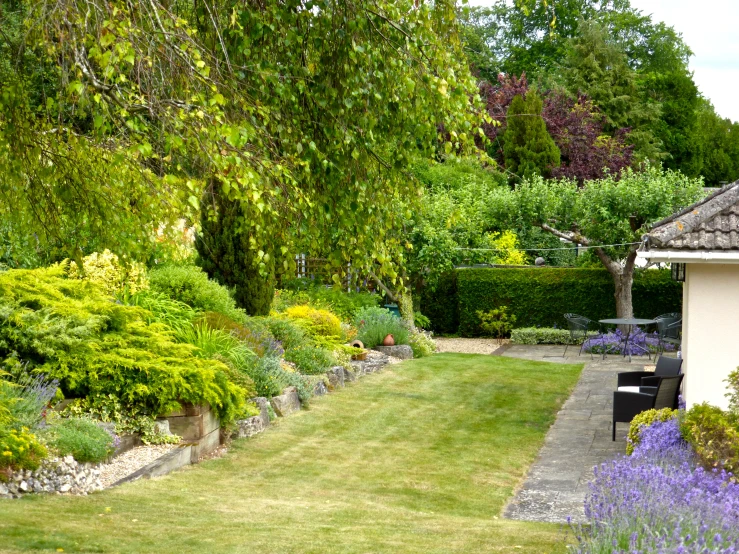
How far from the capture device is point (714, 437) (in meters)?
7.32

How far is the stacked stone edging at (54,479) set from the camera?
7.02 metres

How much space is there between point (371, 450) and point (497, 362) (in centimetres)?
889

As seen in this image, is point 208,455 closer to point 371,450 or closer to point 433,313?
point 371,450

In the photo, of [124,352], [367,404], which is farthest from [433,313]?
[124,352]

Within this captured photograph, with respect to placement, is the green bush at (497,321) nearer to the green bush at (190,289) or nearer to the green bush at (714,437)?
the green bush at (190,289)

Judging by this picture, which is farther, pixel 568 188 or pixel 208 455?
pixel 568 188

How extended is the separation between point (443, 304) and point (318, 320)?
9.22 meters

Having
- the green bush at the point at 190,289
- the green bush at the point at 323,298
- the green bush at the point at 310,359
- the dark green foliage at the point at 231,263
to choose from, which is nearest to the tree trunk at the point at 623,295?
the green bush at the point at 323,298

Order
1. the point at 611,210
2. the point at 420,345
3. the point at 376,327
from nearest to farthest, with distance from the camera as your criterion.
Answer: the point at 376,327 < the point at 420,345 < the point at 611,210

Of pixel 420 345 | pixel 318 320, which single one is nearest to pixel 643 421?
pixel 318 320

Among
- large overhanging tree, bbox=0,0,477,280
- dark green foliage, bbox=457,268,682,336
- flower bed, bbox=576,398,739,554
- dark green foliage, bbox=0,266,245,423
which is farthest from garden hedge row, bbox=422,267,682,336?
large overhanging tree, bbox=0,0,477,280

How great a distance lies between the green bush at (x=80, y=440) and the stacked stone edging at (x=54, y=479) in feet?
0.33

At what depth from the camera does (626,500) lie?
5.55 meters

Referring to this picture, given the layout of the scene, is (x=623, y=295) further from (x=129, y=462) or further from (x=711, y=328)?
(x=129, y=462)
